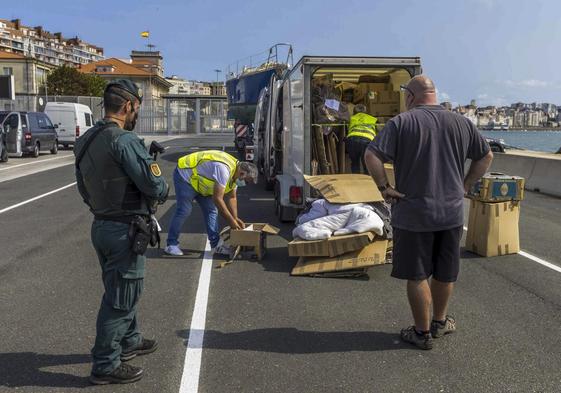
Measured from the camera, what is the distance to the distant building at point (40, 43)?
153250 mm

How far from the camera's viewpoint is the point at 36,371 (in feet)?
12.3

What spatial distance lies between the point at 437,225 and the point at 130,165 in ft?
7.08

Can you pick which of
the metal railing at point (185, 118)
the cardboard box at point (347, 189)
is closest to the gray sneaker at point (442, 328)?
the cardboard box at point (347, 189)

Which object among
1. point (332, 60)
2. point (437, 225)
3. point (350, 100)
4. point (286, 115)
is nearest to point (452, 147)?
point (437, 225)

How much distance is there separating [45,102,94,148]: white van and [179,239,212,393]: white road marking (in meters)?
22.3

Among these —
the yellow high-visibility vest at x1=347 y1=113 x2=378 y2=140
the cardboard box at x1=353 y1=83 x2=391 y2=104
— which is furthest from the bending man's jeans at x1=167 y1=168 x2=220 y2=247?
the cardboard box at x1=353 y1=83 x2=391 y2=104

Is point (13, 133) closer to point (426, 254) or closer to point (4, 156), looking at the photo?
point (4, 156)

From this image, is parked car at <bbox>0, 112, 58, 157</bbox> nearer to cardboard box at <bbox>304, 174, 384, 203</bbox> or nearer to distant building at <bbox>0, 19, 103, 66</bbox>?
cardboard box at <bbox>304, 174, 384, 203</bbox>

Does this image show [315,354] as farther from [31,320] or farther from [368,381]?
[31,320]

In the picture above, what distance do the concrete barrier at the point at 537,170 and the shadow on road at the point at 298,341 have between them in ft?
34.8

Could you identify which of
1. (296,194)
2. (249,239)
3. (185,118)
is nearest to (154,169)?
(249,239)

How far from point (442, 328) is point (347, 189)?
2771mm

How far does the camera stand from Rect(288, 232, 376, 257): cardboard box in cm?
601

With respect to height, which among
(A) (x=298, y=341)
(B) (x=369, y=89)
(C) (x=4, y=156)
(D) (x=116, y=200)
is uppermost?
(B) (x=369, y=89)
